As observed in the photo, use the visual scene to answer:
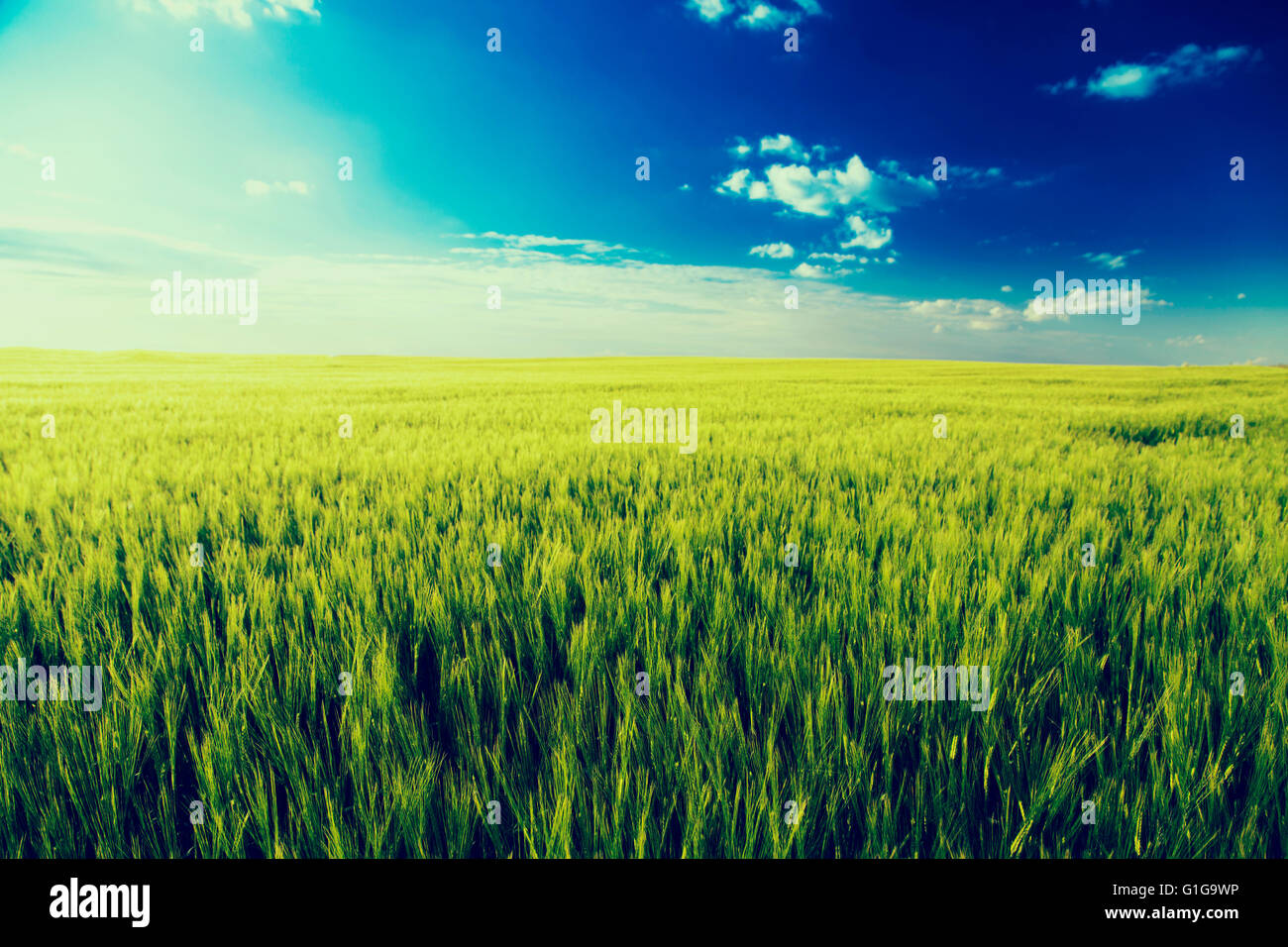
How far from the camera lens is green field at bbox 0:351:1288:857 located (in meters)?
0.92

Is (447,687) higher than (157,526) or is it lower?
lower

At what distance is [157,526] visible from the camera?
2.19 metres

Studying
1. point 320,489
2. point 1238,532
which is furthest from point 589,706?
point 1238,532

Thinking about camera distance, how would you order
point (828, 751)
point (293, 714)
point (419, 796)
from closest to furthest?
point (419, 796) < point (828, 751) < point (293, 714)

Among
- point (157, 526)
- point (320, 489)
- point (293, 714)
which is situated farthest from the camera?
point (320, 489)

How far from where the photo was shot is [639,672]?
49.1 inches

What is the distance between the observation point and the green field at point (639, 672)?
92 cm
